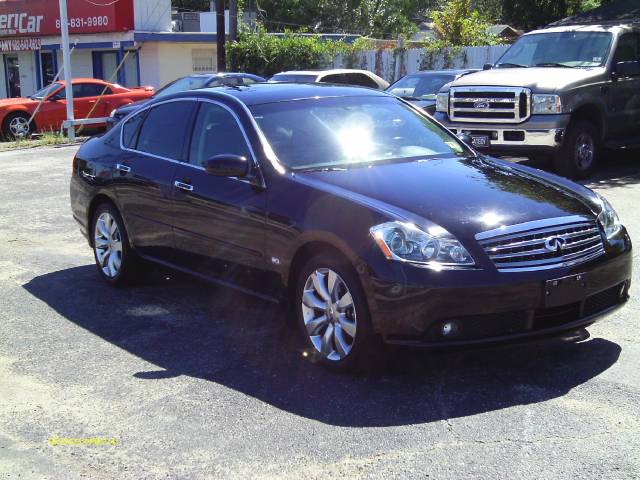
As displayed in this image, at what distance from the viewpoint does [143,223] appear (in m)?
6.45

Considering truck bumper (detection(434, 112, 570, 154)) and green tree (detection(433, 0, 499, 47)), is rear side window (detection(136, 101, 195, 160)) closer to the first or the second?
truck bumper (detection(434, 112, 570, 154))

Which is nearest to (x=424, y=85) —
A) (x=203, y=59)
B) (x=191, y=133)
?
(x=191, y=133)

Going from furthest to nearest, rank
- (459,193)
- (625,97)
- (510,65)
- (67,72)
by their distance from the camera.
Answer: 1. (67,72)
2. (510,65)
3. (625,97)
4. (459,193)

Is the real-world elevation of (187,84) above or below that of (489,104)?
below

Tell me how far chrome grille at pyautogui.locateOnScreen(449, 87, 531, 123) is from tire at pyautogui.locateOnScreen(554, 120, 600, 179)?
712 millimetres

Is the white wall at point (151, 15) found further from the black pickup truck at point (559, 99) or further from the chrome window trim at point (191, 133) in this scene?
the chrome window trim at point (191, 133)

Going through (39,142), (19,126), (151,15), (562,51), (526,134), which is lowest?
(39,142)

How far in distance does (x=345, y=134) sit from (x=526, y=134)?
5.80m

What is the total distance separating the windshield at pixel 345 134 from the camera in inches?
214

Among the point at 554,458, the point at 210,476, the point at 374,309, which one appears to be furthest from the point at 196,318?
the point at 554,458

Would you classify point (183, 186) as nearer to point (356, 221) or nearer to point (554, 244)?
point (356, 221)

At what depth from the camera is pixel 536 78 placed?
1090 cm

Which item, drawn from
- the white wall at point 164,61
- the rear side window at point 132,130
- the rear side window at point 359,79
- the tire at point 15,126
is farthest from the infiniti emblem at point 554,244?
the white wall at point 164,61

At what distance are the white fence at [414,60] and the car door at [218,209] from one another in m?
15.3
